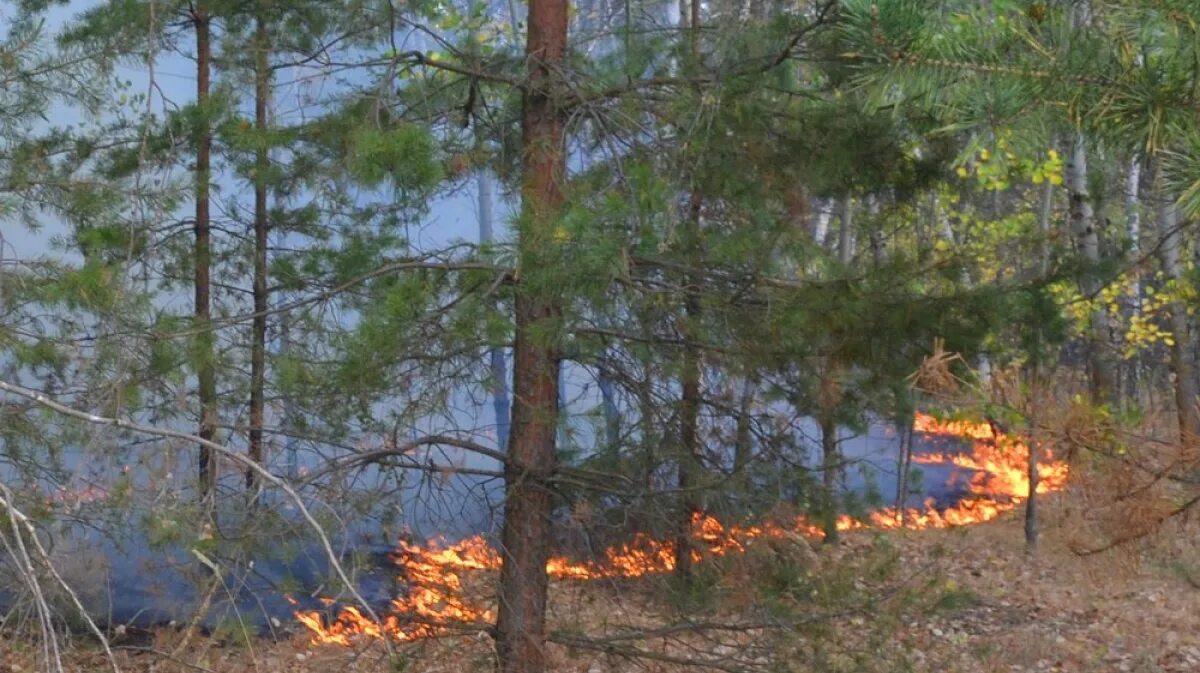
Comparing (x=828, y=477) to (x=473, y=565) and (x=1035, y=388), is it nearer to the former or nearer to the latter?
(x=473, y=565)

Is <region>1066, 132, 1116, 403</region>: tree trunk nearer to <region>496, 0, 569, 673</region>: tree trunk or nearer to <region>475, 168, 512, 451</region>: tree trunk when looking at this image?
<region>475, 168, 512, 451</region>: tree trunk

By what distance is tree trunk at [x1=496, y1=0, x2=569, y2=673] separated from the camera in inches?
240

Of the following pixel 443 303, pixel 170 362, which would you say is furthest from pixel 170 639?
pixel 443 303

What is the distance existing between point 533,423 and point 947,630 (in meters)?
4.67

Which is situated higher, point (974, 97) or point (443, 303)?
point (974, 97)

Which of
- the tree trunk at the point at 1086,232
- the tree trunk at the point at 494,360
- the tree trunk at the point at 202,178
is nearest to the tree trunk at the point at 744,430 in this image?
the tree trunk at the point at 494,360

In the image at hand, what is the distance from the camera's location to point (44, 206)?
7.49m

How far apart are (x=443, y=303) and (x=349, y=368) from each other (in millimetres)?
823

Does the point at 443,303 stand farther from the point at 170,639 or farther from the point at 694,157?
the point at 170,639

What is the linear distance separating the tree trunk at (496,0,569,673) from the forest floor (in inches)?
9.5

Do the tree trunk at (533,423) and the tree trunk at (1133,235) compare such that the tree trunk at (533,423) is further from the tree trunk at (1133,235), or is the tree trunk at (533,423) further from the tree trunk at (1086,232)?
the tree trunk at (1133,235)

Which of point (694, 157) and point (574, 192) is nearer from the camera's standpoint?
point (574, 192)

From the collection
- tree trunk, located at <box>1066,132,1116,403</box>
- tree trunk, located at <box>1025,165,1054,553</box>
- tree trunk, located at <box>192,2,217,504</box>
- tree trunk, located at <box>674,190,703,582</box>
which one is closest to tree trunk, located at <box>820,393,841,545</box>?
tree trunk, located at <box>674,190,703,582</box>

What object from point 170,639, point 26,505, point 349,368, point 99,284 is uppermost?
point 99,284
